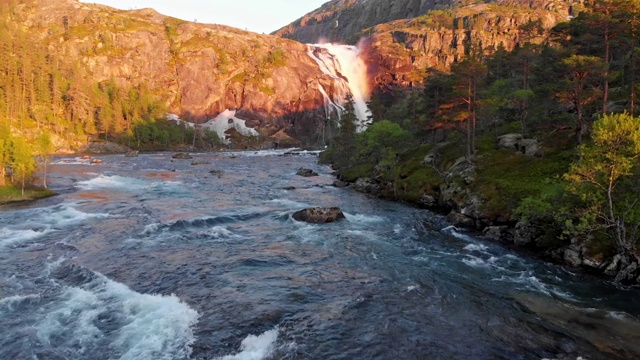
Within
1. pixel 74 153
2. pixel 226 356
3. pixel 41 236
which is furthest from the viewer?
pixel 74 153

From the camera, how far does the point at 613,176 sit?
24.7 metres

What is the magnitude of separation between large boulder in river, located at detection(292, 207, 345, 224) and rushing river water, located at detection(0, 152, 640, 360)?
4.61ft

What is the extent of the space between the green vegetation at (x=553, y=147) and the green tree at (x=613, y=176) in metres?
0.07

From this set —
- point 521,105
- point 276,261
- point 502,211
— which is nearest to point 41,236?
point 276,261

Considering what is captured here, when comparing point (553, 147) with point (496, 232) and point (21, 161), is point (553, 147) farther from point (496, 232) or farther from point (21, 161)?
point (21, 161)

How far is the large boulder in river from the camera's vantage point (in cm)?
4084

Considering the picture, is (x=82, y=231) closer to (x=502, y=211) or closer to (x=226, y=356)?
(x=226, y=356)

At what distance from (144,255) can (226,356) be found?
15983 millimetres

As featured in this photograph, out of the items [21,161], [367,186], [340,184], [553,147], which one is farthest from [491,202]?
[21,161]

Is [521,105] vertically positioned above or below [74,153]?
above

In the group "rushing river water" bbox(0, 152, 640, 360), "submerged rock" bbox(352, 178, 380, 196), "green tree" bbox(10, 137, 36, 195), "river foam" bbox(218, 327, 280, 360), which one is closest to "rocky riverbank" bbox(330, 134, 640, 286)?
"submerged rock" bbox(352, 178, 380, 196)

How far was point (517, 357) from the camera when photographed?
16406 millimetres

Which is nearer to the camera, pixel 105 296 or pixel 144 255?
pixel 105 296

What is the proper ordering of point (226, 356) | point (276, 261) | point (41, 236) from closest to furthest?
point (226, 356) → point (276, 261) → point (41, 236)
